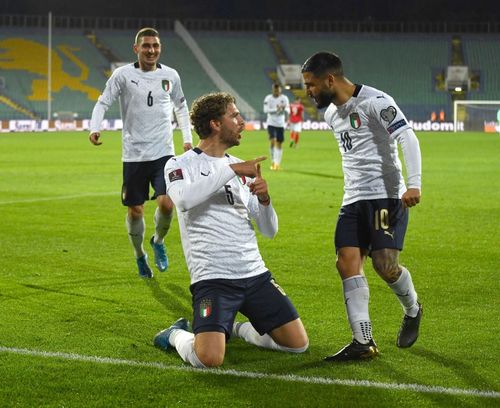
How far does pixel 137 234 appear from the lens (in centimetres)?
1008

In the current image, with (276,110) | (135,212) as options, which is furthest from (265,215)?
(276,110)

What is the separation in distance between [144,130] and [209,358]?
4.56m

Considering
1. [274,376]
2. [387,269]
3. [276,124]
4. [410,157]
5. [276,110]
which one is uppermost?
[276,110]

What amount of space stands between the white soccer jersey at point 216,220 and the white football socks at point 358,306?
603 mm

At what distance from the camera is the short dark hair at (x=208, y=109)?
667 cm

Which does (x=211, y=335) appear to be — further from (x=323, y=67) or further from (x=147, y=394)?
(x=323, y=67)

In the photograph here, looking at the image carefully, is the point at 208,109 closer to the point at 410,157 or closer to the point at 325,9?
the point at 410,157

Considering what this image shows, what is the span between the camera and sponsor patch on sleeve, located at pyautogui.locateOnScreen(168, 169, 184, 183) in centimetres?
665

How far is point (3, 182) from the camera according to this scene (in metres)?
20.8

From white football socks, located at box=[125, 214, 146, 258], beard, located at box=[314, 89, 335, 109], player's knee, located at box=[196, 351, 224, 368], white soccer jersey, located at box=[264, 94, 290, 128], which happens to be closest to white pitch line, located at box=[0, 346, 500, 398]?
player's knee, located at box=[196, 351, 224, 368]

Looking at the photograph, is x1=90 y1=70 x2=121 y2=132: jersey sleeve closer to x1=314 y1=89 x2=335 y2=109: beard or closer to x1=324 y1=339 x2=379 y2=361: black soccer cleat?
x1=314 y1=89 x2=335 y2=109: beard

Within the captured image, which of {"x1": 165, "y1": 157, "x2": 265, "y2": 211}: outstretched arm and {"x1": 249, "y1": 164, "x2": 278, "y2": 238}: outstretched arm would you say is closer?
{"x1": 165, "y1": 157, "x2": 265, "y2": 211}: outstretched arm

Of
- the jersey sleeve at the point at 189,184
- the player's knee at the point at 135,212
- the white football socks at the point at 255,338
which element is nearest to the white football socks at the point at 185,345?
the white football socks at the point at 255,338

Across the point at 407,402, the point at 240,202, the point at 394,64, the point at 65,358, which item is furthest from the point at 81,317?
the point at 394,64
